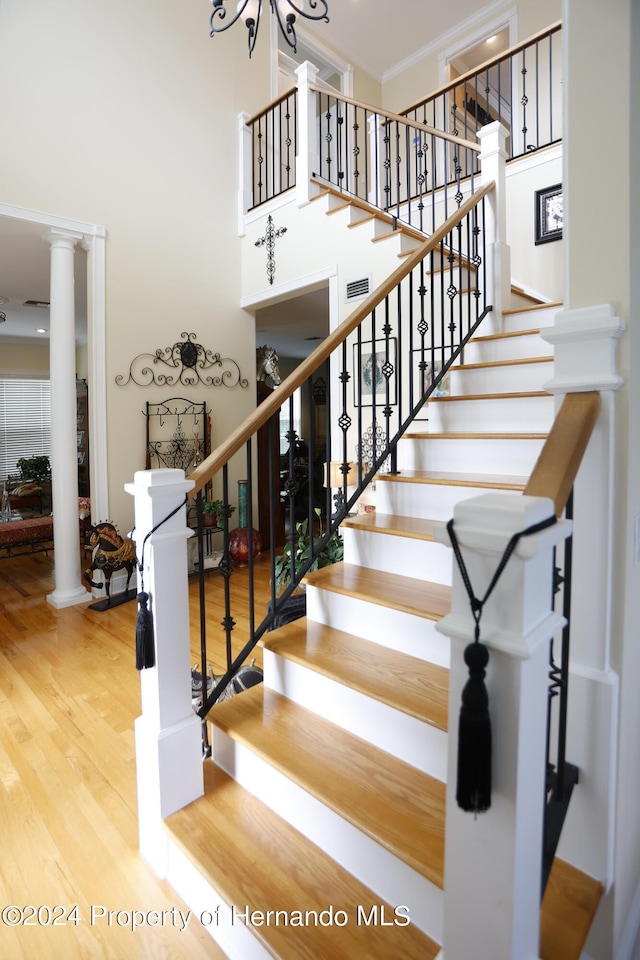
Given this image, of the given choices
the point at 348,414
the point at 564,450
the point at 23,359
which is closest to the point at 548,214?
the point at 348,414

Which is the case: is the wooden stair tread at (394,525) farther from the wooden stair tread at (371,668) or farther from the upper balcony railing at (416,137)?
the upper balcony railing at (416,137)

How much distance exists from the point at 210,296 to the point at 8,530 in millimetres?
3051

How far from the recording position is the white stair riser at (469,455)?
2.30 metres

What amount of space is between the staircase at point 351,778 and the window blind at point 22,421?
25.5ft

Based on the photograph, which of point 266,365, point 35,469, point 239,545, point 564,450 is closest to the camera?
point 564,450

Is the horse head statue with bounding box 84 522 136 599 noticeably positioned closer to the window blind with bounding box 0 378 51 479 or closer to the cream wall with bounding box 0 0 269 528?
the cream wall with bounding box 0 0 269 528

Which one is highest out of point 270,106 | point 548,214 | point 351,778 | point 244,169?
point 270,106

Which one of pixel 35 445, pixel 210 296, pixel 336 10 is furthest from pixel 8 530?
pixel 336 10

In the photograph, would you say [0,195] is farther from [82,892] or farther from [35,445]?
[35,445]

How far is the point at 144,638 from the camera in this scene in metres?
1.51

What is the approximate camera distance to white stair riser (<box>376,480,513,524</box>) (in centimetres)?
225

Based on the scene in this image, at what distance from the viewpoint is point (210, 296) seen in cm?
511

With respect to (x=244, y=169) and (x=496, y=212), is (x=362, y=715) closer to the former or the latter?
(x=496, y=212)

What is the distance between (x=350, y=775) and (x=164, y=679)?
2.04 feet
